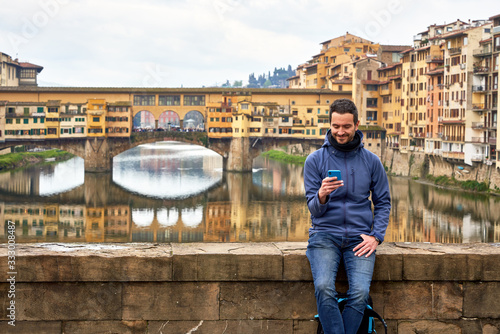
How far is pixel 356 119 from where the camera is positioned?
4.23 m

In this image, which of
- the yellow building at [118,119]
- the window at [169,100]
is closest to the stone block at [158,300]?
the yellow building at [118,119]

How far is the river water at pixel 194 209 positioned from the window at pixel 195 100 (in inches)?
272

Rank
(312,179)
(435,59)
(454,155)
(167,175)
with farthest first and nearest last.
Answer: (167,175)
(435,59)
(454,155)
(312,179)

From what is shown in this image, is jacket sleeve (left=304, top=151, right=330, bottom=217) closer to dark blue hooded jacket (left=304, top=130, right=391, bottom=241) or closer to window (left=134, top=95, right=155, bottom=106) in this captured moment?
dark blue hooded jacket (left=304, top=130, right=391, bottom=241)

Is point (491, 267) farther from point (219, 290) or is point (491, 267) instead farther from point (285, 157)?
point (285, 157)

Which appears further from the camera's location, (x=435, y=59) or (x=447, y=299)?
(x=435, y=59)

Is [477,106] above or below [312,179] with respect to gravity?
above

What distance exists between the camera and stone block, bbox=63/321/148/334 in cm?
420

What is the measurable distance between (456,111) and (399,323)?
34.2 meters

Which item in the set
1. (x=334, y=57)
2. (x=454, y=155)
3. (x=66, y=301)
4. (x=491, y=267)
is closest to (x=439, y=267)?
(x=491, y=267)

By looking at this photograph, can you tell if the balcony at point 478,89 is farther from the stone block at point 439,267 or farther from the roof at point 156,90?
the stone block at point 439,267

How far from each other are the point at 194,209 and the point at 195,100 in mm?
21511

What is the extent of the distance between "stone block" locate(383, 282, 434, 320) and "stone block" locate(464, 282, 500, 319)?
9.2 inches

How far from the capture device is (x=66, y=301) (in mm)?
4203
